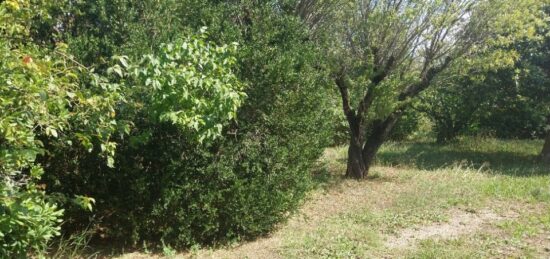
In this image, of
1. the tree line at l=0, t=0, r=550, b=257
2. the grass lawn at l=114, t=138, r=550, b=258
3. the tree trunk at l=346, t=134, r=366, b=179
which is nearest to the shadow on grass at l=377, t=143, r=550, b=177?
the grass lawn at l=114, t=138, r=550, b=258

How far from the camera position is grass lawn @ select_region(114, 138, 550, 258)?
5.09 metres

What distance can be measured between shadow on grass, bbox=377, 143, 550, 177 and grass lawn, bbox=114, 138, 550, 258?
164 millimetres

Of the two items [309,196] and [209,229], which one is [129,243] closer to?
[209,229]

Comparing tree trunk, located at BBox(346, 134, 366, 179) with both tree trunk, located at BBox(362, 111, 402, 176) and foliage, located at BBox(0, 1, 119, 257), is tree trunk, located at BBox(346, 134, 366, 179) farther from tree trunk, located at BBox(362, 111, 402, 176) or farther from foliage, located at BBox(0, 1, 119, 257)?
foliage, located at BBox(0, 1, 119, 257)

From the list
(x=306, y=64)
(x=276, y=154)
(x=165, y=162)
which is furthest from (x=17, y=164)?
(x=306, y=64)

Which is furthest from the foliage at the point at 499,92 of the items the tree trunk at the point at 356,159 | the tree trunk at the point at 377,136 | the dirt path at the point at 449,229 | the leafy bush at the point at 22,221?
the leafy bush at the point at 22,221

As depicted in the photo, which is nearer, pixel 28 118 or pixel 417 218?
pixel 28 118

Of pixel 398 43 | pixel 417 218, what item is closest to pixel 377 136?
pixel 398 43

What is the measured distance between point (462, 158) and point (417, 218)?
277 inches

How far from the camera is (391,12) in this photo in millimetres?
7570

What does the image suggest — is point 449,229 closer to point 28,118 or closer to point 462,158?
point 28,118

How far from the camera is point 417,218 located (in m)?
6.29

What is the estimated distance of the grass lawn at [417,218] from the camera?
16.7ft

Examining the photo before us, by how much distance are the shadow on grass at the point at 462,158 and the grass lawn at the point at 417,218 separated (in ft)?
0.54
